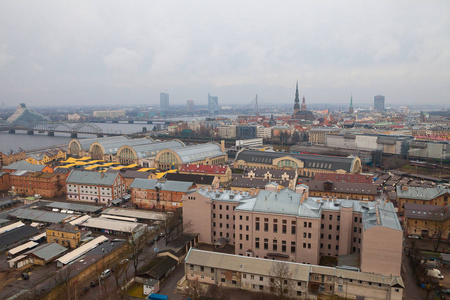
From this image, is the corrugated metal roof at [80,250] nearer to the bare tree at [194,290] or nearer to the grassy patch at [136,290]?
the grassy patch at [136,290]

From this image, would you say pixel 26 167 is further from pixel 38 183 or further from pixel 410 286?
pixel 410 286

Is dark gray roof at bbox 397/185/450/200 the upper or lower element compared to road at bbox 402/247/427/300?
upper

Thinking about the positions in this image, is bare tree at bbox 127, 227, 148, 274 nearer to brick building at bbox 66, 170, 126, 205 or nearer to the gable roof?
brick building at bbox 66, 170, 126, 205

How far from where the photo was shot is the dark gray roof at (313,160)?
1473 inches

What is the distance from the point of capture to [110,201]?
30.5m

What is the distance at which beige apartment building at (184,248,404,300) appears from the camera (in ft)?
51.0

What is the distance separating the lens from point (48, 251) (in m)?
20.3

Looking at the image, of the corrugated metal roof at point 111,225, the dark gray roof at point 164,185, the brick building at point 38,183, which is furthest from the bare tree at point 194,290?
the brick building at point 38,183

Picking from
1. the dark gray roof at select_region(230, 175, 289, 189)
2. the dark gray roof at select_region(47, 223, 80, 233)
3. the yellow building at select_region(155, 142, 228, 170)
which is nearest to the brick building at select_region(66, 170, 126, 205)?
the dark gray roof at select_region(47, 223, 80, 233)

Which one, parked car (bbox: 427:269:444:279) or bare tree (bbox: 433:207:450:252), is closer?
parked car (bbox: 427:269:444:279)

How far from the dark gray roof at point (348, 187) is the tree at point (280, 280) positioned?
14.8 m

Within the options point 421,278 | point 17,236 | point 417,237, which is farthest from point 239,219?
point 17,236

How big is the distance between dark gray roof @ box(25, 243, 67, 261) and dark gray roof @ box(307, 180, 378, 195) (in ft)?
67.0

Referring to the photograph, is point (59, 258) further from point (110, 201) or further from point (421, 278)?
point (421, 278)
